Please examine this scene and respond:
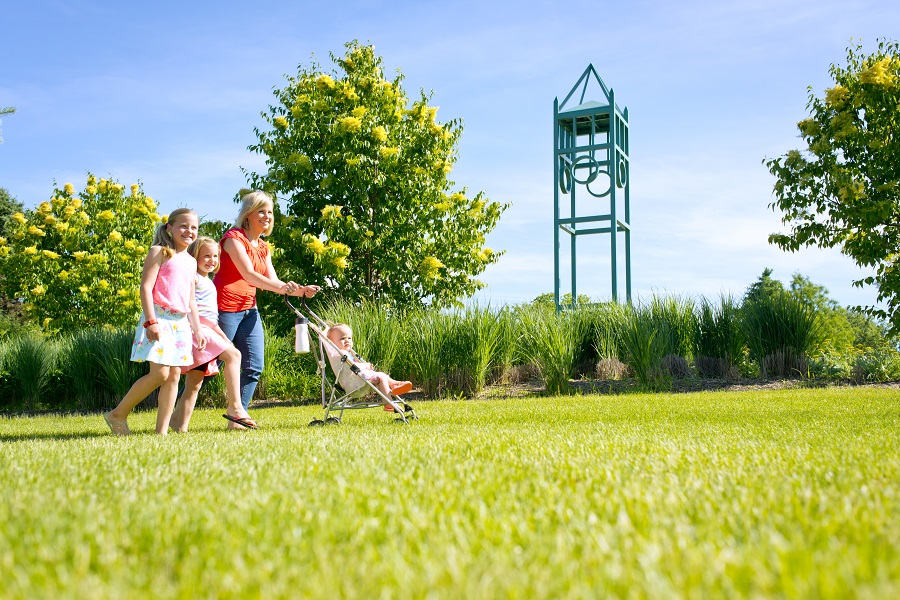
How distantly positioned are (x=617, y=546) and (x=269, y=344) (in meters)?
11.1

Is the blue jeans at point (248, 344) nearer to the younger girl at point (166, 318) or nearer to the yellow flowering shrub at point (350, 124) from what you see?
the younger girl at point (166, 318)

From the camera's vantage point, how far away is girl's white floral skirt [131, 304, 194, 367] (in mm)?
5422

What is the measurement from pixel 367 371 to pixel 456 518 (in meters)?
4.83

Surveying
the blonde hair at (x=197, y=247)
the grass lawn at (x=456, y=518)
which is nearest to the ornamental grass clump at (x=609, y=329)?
the blonde hair at (x=197, y=247)

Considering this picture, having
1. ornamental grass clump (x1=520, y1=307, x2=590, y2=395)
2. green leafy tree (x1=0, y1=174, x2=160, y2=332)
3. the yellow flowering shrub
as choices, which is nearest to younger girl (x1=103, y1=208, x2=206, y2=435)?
ornamental grass clump (x1=520, y1=307, x2=590, y2=395)

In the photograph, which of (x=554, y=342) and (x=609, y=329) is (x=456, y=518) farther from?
(x=609, y=329)

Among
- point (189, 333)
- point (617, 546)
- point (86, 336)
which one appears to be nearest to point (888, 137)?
point (189, 333)

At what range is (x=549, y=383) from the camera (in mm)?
11578

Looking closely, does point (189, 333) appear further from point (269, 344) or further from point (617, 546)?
point (269, 344)

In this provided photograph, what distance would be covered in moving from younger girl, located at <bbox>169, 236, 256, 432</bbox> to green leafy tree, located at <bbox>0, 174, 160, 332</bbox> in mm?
13885

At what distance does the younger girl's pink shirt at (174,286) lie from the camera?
5.58 metres

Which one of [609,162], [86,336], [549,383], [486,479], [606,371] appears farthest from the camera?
[609,162]

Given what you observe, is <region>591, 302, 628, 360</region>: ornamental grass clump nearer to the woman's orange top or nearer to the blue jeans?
the blue jeans

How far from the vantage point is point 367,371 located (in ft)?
22.8
